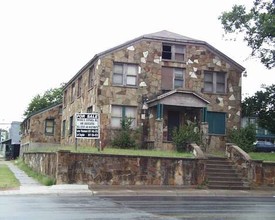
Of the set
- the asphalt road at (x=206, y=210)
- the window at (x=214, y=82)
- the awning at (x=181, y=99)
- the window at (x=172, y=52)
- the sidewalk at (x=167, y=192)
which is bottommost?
the sidewalk at (x=167, y=192)

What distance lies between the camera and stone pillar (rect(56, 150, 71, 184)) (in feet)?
67.9

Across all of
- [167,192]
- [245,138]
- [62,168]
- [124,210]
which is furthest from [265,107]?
[124,210]

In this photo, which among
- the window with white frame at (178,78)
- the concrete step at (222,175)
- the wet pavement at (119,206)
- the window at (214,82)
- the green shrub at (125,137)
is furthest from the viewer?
the window at (214,82)

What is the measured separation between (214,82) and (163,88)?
3996 mm

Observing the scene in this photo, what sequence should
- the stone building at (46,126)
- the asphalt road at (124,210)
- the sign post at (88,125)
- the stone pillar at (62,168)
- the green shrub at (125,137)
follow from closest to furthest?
the asphalt road at (124,210)
the stone pillar at (62,168)
the sign post at (88,125)
the green shrub at (125,137)
the stone building at (46,126)

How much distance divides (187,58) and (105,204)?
19337mm

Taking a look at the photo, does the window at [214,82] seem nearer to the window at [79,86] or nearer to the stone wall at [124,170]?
the window at [79,86]

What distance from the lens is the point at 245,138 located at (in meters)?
30.8

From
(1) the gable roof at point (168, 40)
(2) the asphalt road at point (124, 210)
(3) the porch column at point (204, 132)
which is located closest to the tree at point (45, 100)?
(1) the gable roof at point (168, 40)

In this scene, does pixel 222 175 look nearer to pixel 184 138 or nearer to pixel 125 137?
pixel 184 138

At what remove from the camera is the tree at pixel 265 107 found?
31.2m

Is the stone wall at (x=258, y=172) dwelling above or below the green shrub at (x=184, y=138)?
below

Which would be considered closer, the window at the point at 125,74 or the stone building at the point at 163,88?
→ the stone building at the point at 163,88

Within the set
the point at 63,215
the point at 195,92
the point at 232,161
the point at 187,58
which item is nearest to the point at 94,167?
the point at 232,161
